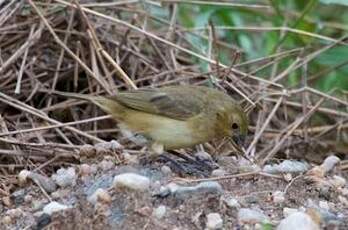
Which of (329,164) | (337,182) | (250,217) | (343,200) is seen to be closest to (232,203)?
(250,217)

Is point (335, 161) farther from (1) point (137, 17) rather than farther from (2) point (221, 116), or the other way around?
(1) point (137, 17)

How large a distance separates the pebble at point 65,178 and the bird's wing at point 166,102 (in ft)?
1.68

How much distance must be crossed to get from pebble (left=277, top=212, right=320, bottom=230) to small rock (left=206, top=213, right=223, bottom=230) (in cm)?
24

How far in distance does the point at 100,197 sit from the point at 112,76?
2.17 metres

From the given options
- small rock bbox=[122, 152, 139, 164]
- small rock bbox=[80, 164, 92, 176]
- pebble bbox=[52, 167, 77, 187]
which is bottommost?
pebble bbox=[52, 167, 77, 187]

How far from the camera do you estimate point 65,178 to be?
171 inches

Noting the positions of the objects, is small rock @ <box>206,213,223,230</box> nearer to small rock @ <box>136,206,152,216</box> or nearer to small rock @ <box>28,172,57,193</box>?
small rock @ <box>136,206,152,216</box>

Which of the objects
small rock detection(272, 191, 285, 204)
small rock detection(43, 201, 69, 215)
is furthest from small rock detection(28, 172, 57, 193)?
small rock detection(272, 191, 285, 204)

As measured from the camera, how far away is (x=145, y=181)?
3.95 m

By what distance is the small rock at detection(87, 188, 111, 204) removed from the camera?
3.88 metres

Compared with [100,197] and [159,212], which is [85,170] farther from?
[159,212]

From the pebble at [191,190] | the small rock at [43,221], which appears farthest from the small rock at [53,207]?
the pebble at [191,190]

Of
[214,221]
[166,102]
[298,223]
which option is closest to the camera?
[298,223]

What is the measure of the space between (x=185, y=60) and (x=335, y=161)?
6.14 ft
